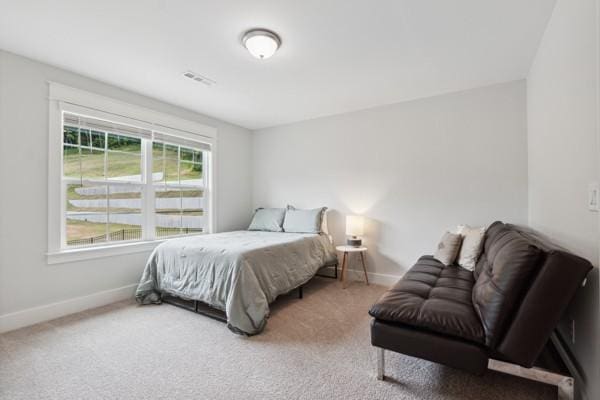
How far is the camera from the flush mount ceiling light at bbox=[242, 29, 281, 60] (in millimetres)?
2162

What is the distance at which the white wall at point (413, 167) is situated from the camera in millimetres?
3119

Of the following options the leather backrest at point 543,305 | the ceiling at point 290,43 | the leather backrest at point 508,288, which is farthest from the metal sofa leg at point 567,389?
the ceiling at point 290,43

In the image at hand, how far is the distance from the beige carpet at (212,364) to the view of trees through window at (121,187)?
0.96m

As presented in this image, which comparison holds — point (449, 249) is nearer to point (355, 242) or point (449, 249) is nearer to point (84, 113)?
point (355, 242)

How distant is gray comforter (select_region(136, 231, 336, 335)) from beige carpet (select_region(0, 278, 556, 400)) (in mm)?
Result: 208

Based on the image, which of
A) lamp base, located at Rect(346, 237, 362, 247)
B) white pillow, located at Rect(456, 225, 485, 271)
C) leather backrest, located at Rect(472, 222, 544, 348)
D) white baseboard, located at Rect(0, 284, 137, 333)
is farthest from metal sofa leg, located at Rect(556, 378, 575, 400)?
white baseboard, located at Rect(0, 284, 137, 333)

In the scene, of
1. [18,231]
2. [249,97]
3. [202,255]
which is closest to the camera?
[18,231]

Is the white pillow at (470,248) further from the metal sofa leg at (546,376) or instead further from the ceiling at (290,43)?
the ceiling at (290,43)

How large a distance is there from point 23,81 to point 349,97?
10.8ft

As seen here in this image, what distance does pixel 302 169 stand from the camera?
4.54 meters

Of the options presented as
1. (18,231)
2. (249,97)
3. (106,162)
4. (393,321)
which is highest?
(249,97)

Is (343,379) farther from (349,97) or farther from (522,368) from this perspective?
(349,97)

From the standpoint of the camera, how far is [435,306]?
1682mm

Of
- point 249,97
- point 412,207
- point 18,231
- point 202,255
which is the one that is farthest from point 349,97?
point 18,231
